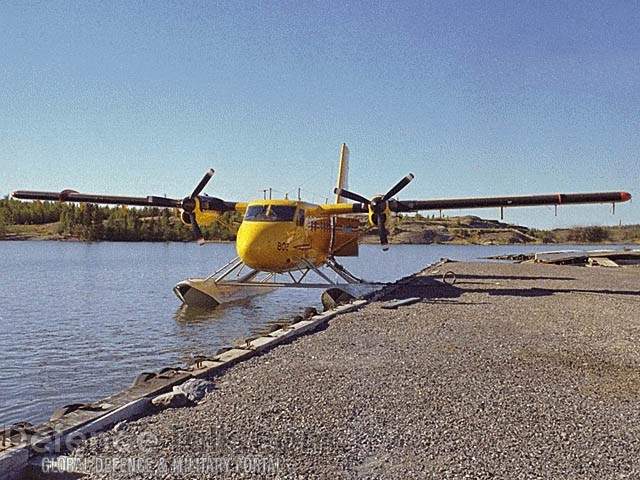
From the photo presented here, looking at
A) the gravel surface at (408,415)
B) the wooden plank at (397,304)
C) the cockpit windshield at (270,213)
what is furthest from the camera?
the cockpit windshield at (270,213)

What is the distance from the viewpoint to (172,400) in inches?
241

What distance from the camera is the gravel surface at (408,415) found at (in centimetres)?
461

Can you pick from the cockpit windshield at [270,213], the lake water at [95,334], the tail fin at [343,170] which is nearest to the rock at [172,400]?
the lake water at [95,334]

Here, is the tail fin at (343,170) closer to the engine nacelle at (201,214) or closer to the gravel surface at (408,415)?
the engine nacelle at (201,214)

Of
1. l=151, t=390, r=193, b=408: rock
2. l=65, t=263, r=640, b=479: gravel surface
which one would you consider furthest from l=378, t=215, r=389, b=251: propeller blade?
l=151, t=390, r=193, b=408: rock

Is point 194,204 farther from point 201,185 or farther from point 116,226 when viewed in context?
point 116,226

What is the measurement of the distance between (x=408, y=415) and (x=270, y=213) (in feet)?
41.9

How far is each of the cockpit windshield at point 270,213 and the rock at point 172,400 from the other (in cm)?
1189

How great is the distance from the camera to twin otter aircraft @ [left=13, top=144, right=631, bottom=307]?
17.9 meters

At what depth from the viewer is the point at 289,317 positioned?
18.3m

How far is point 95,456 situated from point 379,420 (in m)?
2.57

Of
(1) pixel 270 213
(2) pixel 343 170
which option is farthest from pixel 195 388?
(2) pixel 343 170

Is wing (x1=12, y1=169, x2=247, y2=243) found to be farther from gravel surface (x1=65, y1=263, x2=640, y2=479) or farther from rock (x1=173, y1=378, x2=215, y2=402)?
rock (x1=173, y1=378, x2=215, y2=402)

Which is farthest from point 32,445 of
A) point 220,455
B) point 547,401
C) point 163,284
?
point 163,284
